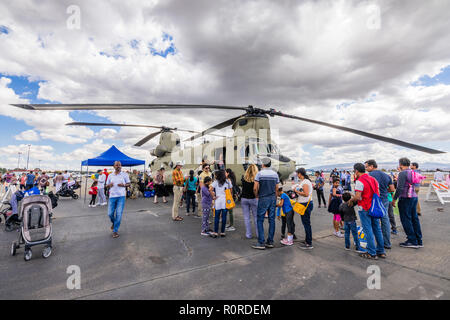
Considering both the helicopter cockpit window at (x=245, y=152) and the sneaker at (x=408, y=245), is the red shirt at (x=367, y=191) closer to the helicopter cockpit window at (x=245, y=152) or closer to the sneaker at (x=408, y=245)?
the sneaker at (x=408, y=245)

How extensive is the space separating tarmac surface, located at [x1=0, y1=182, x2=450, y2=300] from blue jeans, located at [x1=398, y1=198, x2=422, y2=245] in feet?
0.85

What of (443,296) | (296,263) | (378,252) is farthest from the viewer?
(378,252)

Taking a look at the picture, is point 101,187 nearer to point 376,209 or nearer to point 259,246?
point 259,246

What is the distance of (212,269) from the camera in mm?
3340

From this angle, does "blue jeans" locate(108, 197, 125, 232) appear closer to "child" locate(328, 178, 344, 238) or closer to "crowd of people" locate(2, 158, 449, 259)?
"crowd of people" locate(2, 158, 449, 259)

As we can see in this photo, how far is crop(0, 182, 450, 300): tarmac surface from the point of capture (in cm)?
268

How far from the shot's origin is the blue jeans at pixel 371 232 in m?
3.77

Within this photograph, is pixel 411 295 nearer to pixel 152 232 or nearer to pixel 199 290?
pixel 199 290

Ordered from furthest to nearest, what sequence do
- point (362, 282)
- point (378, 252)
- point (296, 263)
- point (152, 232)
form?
point (152, 232)
point (378, 252)
point (296, 263)
point (362, 282)

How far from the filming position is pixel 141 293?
266 centimetres

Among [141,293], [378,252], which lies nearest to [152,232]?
[141,293]

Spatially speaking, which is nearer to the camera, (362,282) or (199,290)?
(199,290)
